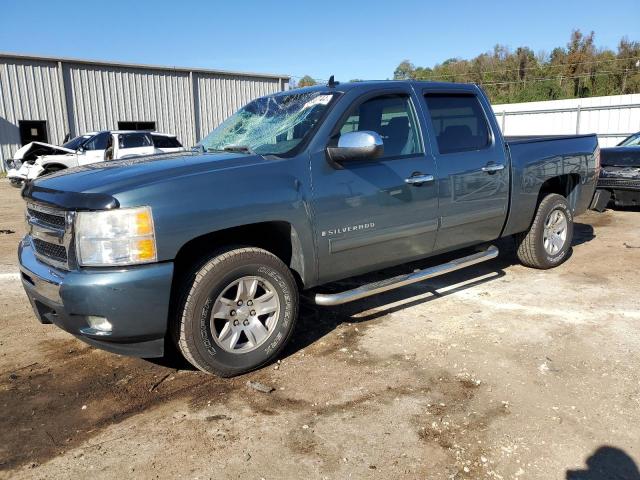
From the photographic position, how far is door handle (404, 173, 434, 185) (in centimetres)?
417

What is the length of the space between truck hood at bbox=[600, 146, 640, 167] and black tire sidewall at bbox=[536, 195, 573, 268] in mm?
3907

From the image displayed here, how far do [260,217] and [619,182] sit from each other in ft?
26.0

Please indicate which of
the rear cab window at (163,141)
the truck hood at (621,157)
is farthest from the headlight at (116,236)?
the rear cab window at (163,141)

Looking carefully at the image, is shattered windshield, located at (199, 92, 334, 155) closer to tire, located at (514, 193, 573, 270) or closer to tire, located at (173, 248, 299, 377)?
tire, located at (173, 248, 299, 377)

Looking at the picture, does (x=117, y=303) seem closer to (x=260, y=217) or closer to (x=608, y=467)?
(x=260, y=217)

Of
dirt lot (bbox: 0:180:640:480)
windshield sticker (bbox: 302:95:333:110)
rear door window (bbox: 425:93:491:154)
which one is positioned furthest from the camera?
rear door window (bbox: 425:93:491:154)

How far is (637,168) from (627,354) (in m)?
6.42

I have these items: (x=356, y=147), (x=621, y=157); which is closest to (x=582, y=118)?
(x=621, y=157)

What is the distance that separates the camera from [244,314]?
3.52 m

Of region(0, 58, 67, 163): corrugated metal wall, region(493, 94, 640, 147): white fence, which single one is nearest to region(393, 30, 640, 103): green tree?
region(493, 94, 640, 147): white fence

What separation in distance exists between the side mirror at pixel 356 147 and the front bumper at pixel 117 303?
139cm

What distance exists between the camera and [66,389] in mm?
3441

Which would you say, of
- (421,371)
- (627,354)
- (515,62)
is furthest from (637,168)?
(515,62)

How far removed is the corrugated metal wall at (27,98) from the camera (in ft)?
72.2
